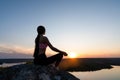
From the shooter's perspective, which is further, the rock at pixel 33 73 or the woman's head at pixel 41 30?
the rock at pixel 33 73

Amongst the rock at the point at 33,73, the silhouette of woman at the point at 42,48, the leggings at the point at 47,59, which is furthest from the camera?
the rock at the point at 33,73

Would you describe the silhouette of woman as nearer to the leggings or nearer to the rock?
the leggings

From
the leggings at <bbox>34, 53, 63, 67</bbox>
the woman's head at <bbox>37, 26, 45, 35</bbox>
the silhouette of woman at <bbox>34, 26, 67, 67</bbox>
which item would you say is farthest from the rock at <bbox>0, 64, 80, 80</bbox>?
the woman's head at <bbox>37, 26, 45, 35</bbox>

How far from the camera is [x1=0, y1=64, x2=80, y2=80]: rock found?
1172cm

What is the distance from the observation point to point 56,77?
39.5 feet

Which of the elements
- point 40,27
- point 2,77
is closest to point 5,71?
point 2,77

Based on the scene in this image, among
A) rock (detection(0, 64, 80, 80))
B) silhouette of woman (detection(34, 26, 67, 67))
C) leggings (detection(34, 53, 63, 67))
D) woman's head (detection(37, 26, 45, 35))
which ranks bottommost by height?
rock (detection(0, 64, 80, 80))

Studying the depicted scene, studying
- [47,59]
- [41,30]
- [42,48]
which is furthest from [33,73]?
[41,30]

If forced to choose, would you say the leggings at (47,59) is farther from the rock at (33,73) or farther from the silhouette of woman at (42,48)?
the rock at (33,73)

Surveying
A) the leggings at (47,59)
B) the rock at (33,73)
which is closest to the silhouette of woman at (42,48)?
the leggings at (47,59)

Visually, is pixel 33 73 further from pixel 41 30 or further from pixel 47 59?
pixel 41 30

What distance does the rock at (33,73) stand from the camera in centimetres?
1172

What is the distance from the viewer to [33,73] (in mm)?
11859

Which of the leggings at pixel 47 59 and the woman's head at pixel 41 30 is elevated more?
the woman's head at pixel 41 30
